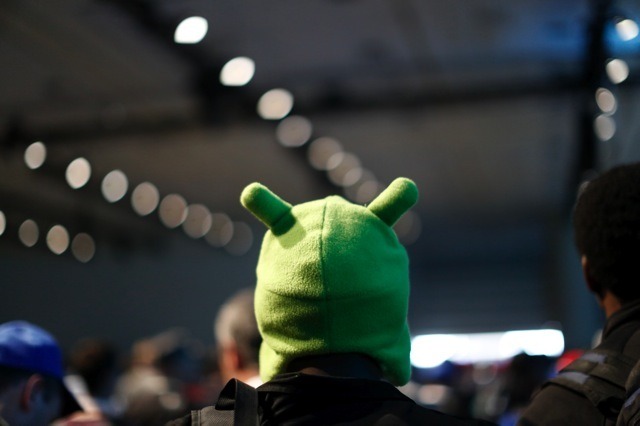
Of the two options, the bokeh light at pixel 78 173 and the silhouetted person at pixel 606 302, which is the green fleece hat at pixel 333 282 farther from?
the bokeh light at pixel 78 173

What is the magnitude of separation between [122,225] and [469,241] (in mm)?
8981

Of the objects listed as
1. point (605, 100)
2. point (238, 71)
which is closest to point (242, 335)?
point (238, 71)

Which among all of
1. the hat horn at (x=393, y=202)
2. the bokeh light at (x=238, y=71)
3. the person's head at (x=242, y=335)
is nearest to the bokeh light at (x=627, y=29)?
the bokeh light at (x=238, y=71)

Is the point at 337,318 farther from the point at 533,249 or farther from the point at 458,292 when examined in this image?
the point at 458,292

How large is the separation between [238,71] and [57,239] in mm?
7789

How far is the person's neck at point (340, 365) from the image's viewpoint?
1.41 m

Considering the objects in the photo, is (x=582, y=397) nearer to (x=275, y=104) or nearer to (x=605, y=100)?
(x=605, y=100)

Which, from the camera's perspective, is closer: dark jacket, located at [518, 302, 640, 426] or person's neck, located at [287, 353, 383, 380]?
person's neck, located at [287, 353, 383, 380]

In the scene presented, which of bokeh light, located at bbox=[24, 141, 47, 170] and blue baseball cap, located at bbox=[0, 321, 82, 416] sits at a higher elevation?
bokeh light, located at bbox=[24, 141, 47, 170]

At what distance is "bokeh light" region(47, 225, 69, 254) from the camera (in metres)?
15.3

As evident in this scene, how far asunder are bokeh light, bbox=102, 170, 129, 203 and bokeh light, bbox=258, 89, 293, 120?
396cm

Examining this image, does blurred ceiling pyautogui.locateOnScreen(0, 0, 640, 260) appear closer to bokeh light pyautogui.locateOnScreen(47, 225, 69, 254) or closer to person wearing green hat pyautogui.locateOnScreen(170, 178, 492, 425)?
bokeh light pyautogui.locateOnScreen(47, 225, 69, 254)

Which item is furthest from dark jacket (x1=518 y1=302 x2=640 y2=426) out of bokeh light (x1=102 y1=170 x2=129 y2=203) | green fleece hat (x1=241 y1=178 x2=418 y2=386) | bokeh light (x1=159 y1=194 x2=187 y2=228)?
bokeh light (x1=159 y1=194 x2=187 y2=228)

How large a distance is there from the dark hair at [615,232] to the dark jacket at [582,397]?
0.06m
